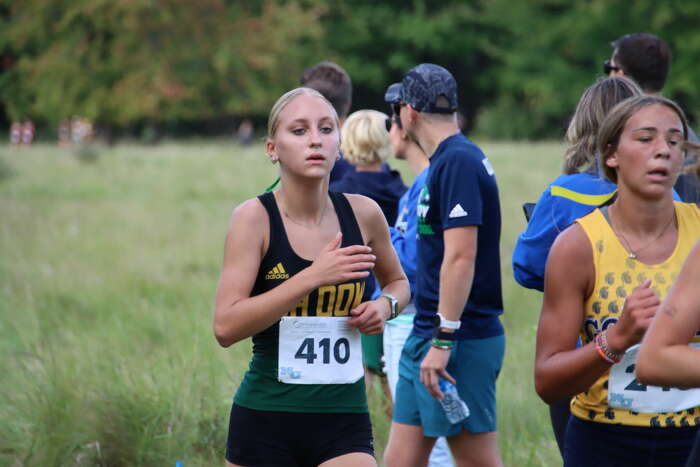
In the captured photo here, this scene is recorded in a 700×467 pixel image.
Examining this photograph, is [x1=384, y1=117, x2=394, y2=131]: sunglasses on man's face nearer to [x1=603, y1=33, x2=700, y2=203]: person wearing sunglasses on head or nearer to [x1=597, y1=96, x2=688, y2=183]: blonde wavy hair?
[x1=603, y1=33, x2=700, y2=203]: person wearing sunglasses on head

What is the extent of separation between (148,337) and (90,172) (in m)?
16.5

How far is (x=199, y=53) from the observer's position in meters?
45.2

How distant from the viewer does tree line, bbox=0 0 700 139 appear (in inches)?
1693

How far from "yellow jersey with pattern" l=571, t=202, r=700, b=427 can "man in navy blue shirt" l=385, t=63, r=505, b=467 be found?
3.73 ft

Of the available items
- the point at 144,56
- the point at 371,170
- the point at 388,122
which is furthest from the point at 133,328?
the point at 144,56

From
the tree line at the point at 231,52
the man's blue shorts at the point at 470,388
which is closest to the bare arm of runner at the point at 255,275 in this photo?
the man's blue shorts at the point at 470,388

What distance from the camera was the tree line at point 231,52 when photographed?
43000mm

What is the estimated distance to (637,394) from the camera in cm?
287

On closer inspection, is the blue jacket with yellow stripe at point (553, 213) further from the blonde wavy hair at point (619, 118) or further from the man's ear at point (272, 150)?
the man's ear at point (272, 150)

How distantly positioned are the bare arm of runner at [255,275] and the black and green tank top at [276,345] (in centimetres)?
5

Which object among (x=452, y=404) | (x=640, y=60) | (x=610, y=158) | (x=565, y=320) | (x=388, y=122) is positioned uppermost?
(x=640, y=60)

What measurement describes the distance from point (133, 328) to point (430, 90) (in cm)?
441

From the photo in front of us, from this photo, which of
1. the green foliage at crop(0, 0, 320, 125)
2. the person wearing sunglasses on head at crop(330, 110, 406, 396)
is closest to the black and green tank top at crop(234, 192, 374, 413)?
the person wearing sunglasses on head at crop(330, 110, 406, 396)

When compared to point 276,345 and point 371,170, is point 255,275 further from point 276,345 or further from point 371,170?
point 371,170
